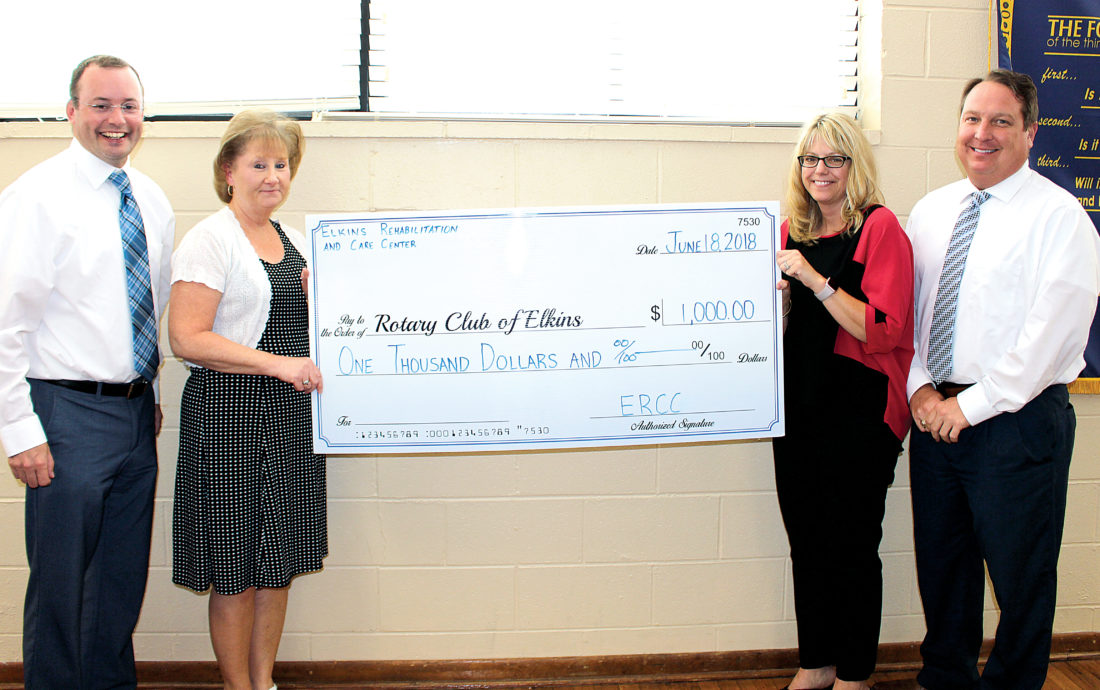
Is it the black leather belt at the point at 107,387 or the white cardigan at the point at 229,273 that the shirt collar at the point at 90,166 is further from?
the black leather belt at the point at 107,387

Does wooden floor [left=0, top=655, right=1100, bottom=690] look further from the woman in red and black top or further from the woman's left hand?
the woman's left hand

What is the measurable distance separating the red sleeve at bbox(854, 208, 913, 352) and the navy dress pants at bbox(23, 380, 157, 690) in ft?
6.20

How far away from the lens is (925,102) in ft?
7.40

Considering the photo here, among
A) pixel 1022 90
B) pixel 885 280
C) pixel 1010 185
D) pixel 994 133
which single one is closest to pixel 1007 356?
pixel 885 280

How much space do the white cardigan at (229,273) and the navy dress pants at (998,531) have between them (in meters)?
→ 1.82

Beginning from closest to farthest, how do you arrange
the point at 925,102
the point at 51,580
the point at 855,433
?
1. the point at 51,580
2. the point at 855,433
3. the point at 925,102

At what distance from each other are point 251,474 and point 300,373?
276 millimetres

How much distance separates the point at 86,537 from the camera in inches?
68.5

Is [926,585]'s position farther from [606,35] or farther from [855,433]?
[606,35]

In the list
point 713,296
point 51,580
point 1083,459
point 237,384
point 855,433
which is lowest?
point 51,580

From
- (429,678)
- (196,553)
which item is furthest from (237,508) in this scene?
(429,678)

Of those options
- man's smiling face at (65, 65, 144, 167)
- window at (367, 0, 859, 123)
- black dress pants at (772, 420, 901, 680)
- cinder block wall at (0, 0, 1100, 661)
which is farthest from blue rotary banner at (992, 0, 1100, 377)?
man's smiling face at (65, 65, 144, 167)

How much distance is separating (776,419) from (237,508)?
142 centimetres

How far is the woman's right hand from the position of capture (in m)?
1.78
